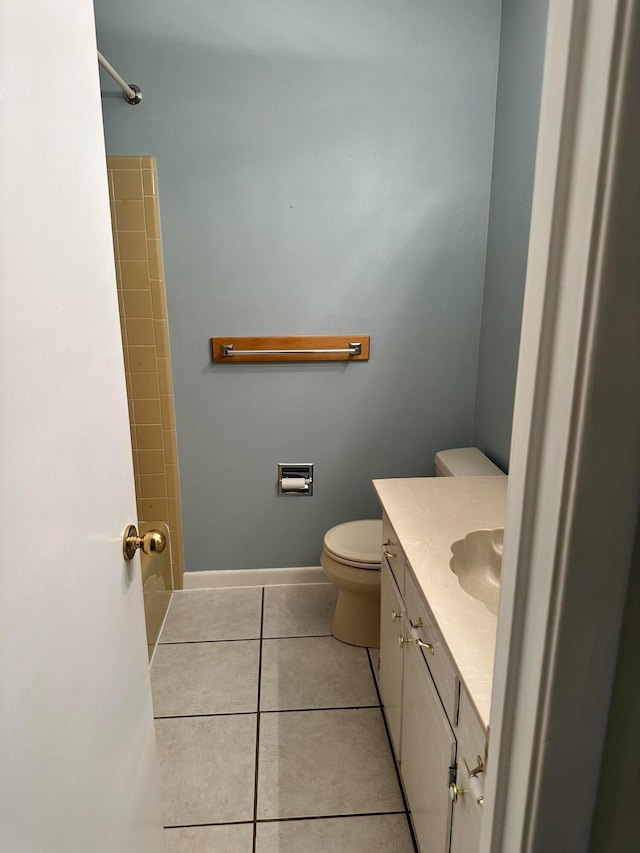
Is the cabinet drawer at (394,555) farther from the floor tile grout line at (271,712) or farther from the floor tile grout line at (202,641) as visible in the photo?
the floor tile grout line at (202,641)

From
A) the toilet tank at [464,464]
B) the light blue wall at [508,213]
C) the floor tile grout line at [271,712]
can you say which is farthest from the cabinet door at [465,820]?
the light blue wall at [508,213]

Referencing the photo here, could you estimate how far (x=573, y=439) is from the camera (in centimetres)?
48

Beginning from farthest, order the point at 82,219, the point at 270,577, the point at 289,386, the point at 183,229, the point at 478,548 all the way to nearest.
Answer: the point at 270,577
the point at 289,386
the point at 183,229
the point at 478,548
the point at 82,219

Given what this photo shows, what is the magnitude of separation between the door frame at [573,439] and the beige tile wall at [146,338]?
223 centimetres

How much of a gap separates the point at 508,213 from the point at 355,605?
1661mm

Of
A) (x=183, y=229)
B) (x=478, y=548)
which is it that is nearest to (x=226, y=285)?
(x=183, y=229)

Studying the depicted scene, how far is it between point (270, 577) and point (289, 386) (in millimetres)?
940

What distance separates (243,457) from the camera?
109 inches

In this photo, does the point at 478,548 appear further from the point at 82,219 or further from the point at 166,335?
the point at 166,335

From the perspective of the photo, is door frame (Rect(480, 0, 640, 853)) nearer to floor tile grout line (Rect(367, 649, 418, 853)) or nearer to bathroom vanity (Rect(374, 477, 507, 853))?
bathroom vanity (Rect(374, 477, 507, 853))

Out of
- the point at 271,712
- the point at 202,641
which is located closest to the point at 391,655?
the point at 271,712

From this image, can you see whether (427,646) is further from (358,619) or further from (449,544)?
(358,619)

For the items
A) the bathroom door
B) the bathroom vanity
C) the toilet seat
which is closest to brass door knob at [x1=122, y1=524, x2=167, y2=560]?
the bathroom door

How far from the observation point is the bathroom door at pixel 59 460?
2.29 ft
